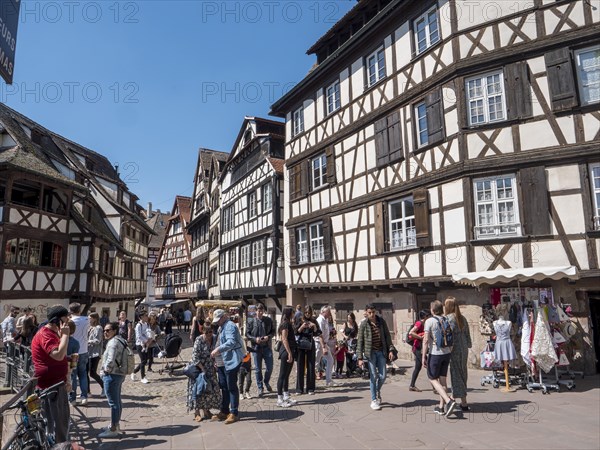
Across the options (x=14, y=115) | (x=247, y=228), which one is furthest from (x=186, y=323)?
(x=14, y=115)

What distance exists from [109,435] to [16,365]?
12.3 feet

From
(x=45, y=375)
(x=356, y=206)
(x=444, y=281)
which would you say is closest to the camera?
(x=45, y=375)

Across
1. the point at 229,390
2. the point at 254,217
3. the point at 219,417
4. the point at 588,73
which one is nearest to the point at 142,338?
the point at 219,417

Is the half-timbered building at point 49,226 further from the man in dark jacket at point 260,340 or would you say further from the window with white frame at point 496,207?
the window with white frame at point 496,207

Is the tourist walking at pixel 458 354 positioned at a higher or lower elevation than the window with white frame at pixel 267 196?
lower

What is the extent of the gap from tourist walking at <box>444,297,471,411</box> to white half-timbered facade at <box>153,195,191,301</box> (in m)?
38.3

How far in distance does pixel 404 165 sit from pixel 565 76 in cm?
505

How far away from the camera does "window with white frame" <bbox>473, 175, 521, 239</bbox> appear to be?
12.0 m

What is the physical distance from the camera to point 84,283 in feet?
74.9

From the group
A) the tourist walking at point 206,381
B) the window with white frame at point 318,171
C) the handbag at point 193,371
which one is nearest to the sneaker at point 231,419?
the tourist walking at point 206,381

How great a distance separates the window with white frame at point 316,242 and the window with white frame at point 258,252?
18.7 feet

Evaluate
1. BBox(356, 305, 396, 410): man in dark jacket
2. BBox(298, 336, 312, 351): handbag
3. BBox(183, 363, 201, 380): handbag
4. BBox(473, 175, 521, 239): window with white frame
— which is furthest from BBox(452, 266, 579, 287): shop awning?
BBox(183, 363, 201, 380): handbag

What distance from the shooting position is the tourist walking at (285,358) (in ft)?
27.4

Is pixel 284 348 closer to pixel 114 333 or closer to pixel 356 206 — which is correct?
pixel 114 333
